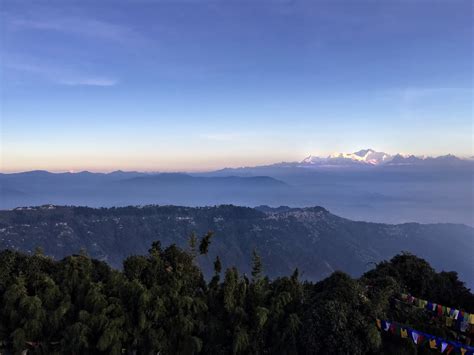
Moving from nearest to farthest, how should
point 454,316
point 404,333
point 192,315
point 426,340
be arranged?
point 426,340 < point 404,333 < point 192,315 < point 454,316

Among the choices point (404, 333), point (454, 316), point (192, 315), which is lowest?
point (454, 316)

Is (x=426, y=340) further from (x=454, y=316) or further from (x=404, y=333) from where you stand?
(x=454, y=316)

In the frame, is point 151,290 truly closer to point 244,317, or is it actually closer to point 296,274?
point 244,317

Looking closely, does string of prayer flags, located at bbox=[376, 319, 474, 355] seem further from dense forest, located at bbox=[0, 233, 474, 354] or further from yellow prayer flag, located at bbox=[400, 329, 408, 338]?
dense forest, located at bbox=[0, 233, 474, 354]

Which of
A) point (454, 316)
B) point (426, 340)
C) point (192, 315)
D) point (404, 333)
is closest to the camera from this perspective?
point (426, 340)

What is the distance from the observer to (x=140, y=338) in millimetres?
26797

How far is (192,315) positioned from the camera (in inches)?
1135

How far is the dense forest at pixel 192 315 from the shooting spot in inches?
1026

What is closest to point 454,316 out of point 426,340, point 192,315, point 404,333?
point 426,340

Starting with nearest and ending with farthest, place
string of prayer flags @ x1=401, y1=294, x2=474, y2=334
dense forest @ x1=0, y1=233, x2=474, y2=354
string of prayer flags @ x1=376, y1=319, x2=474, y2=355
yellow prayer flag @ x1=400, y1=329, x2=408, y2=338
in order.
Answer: string of prayer flags @ x1=376, y1=319, x2=474, y2=355, yellow prayer flag @ x1=400, y1=329, x2=408, y2=338, dense forest @ x1=0, y1=233, x2=474, y2=354, string of prayer flags @ x1=401, y1=294, x2=474, y2=334

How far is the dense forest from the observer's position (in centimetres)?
2606

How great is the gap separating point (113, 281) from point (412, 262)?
2850 cm

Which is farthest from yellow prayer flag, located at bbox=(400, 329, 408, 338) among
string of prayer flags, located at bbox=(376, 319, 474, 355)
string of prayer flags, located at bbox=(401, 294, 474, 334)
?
string of prayer flags, located at bbox=(401, 294, 474, 334)

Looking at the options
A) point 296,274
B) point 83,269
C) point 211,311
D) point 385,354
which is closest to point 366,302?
point 385,354
